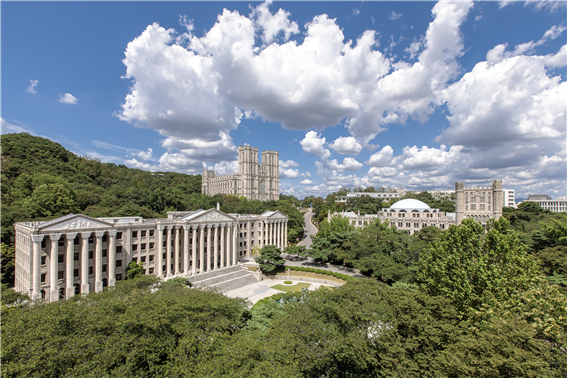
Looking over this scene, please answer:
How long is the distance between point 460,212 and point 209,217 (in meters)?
61.6

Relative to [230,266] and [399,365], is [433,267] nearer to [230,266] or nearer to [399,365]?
[399,365]

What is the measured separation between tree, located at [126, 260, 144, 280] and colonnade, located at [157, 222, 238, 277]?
3.42m

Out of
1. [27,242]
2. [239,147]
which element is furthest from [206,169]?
[27,242]

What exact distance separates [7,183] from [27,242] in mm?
40656

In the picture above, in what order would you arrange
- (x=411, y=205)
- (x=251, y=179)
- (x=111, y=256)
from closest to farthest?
(x=111, y=256)
(x=411, y=205)
(x=251, y=179)

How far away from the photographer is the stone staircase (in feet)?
144

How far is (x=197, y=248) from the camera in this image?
49844 mm

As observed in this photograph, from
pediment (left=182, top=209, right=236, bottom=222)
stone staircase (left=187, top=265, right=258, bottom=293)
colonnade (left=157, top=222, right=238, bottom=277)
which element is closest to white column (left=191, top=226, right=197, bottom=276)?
colonnade (left=157, top=222, right=238, bottom=277)

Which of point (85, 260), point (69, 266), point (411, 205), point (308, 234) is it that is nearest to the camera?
point (69, 266)

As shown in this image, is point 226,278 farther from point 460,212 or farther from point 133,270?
point 460,212

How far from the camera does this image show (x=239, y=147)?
13862cm

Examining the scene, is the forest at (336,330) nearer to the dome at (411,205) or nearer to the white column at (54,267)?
the white column at (54,267)

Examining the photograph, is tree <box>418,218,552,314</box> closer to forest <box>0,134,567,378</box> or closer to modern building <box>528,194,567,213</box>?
forest <box>0,134,567,378</box>

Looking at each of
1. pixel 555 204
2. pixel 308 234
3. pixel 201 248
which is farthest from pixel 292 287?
pixel 555 204
